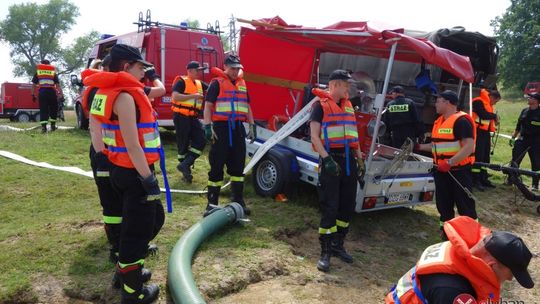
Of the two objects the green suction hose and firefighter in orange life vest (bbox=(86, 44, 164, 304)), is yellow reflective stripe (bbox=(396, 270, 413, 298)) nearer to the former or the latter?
the green suction hose

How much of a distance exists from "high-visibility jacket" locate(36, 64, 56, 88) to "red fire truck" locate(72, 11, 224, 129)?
218 cm

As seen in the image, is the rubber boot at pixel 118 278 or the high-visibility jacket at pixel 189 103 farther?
the high-visibility jacket at pixel 189 103

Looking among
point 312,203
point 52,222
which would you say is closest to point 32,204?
point 52,222

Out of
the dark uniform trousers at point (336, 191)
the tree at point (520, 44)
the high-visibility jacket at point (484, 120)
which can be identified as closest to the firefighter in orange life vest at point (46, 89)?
the dark uniform trousers at point (336, 191)

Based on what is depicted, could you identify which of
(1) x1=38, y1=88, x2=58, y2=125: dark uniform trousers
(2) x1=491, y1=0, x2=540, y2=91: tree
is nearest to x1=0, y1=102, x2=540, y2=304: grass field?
(1) x1=38, y1=88, x2=58, y2=125: dark uniform trousers

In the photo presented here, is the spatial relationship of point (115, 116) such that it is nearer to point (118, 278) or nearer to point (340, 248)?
point (118, 278)

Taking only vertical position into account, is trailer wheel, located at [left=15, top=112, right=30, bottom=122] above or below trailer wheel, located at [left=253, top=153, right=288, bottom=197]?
below

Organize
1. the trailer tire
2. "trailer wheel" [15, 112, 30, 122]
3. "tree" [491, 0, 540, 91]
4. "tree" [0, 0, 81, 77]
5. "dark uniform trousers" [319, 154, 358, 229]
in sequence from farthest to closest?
"tree" [0, 0, 81, 77] < "tree" [491, 0, 540, 91] < "trailer wheel" [15, 112, 30, 122] < the trailer tire < "dark uniform trousers" [319, 154, 358, 229]

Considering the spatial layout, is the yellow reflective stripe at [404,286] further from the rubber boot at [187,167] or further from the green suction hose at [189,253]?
the rubber boot at [187,167]

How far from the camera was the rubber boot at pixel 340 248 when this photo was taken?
14.8 ft

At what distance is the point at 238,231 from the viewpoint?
16.0ft

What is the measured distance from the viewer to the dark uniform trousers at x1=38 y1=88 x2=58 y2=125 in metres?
10.6

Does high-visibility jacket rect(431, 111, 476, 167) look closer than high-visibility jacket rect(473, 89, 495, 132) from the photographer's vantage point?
Yes

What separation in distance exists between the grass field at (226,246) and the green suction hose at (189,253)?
152 mm
